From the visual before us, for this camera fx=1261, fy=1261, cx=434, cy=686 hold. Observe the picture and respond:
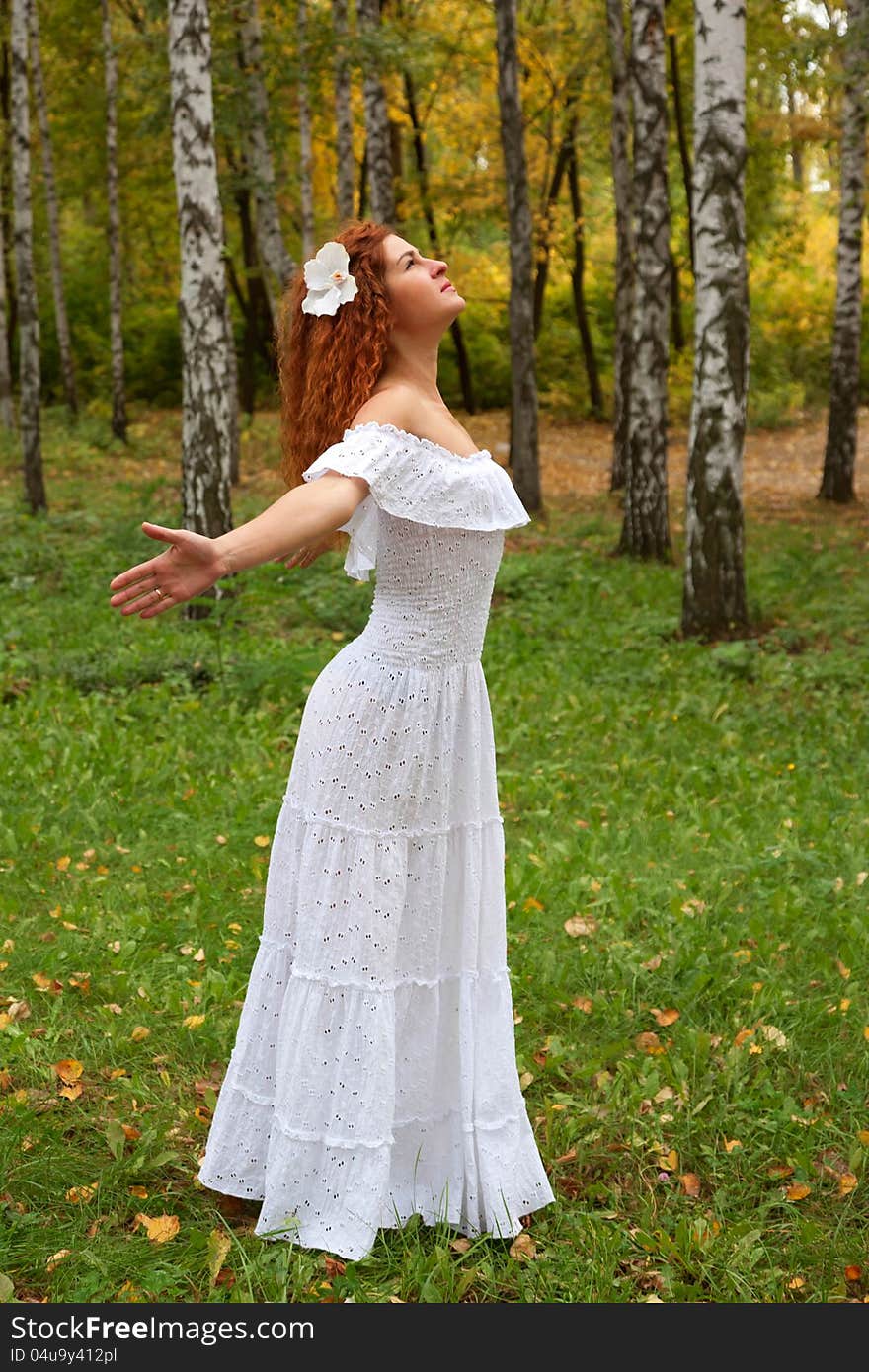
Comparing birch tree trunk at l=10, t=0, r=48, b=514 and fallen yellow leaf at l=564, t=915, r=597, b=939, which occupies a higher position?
birch tree trunk at l=10, t=0, r=48, b=514

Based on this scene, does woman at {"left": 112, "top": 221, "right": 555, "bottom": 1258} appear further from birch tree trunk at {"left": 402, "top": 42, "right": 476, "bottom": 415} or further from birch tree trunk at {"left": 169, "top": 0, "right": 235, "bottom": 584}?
birch tree trunk at {"left": 402, "top": 42, "right": 476, "bottom": 415}

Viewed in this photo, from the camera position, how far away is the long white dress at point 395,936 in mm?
3156

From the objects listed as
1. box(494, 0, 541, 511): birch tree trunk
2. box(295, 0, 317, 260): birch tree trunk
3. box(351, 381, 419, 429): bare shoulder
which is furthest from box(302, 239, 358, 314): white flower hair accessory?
box(295, 0, 317, 260): birch tree trunk

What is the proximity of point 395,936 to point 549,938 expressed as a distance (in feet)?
6.76

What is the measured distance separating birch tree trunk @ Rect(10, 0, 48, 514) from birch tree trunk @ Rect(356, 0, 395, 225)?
12.7 ft

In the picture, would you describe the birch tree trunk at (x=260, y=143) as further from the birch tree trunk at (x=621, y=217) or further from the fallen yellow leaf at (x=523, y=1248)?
the fallen yellow leaf at (x=523, y=1248)

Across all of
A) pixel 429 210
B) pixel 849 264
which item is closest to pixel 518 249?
pixel 849 264

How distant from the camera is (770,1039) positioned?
14.4 ft

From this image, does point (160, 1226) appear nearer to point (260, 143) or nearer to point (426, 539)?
point (426, 539)

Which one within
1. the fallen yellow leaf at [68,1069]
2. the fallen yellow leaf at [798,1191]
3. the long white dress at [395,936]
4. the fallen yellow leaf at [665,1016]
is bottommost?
the fallen yellow leaf at [665,1016]

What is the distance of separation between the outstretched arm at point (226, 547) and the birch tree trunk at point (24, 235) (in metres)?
12.4

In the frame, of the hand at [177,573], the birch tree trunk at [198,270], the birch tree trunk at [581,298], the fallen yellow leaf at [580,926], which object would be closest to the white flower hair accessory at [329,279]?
the hand at [177,573]

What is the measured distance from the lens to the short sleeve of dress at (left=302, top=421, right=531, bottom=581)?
284 centimetres

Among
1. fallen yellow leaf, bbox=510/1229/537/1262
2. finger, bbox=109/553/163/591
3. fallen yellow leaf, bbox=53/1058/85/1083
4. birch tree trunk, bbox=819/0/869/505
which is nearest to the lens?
finger, bbox=109/553/163/591
